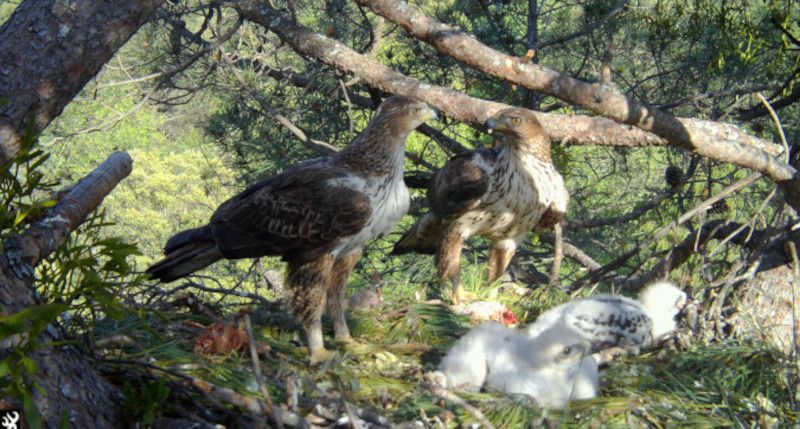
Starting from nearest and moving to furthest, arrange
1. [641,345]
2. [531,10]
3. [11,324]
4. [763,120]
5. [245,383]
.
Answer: [11,324] → [245,383] → [641,345] → [531,10] → [763,120]

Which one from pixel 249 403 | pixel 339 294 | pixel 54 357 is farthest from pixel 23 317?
pixel 339 294

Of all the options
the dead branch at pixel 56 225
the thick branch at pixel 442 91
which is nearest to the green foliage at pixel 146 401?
the dead branch at pixel 56 225

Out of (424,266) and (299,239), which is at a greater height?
(424,266)

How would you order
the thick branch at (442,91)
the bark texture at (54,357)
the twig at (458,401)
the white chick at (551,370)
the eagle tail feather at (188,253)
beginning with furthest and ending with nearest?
the thick branch at (442,91)
the eagle tail feather at (188,253)
the white chick at (551,370)
the twig at (458,401)
the bark texture at (54,357)

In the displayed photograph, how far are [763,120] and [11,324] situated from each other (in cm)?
776

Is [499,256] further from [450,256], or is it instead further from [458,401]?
[458,401]

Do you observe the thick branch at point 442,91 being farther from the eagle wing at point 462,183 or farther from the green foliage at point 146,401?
the green foliage at point 146,401

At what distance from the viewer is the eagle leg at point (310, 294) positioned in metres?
3.46

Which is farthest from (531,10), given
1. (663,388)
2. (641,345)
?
(663,388)

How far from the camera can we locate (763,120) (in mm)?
7324

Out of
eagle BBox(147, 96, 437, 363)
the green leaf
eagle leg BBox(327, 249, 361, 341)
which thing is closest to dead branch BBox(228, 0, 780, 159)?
eagle BBox(147, 96, 437, 363)

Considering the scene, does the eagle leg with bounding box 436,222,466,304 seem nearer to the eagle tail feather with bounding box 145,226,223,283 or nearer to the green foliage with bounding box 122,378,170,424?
the eagle tail feather with bounding box 145,226,223,283

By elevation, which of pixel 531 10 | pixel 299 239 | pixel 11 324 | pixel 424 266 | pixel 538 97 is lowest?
pixel 11 324

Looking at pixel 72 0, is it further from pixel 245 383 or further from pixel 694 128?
pixel 694 128
